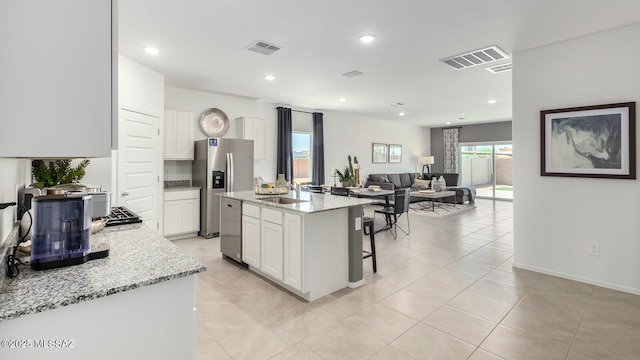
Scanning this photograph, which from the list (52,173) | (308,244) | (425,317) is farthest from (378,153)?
(52,173)

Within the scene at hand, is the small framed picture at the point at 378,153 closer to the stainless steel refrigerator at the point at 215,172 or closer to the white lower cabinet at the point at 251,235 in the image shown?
the stainless steel refrigerator at the point at 215,172

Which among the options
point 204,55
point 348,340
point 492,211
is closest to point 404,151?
point 492,211

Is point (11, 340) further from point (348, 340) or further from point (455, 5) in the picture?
point (455, 5)

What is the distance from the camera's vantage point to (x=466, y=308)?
8.80 ft

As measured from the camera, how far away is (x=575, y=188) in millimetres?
3307

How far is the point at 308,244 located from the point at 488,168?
9493 millimetres

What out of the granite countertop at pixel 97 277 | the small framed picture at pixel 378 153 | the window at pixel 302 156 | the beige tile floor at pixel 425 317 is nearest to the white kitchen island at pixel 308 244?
the beige tile floor at pixel 425 317

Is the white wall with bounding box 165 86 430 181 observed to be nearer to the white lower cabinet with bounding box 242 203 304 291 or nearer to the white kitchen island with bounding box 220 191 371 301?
the white lower cabinet with bounding box 242 203 304 291

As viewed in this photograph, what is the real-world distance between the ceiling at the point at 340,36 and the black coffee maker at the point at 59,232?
2027 mm

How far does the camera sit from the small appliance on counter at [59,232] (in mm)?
1256

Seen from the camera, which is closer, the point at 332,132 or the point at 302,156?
the point at 302,156

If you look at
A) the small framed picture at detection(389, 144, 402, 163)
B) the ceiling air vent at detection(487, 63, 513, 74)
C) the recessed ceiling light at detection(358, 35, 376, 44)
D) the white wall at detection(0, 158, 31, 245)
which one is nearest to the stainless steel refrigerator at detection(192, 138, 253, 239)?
the recessed ceiling light at detection(358, 35, 376, 44)

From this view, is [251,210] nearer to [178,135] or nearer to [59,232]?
[59,232]

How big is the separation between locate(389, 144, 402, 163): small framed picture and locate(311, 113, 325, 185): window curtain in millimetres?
3400
